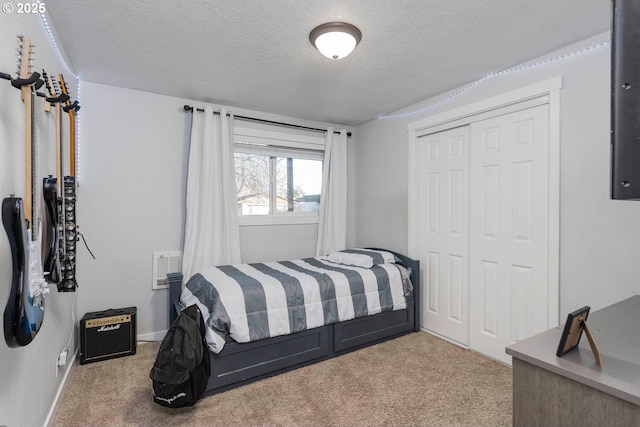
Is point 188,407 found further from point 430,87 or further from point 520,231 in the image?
point 430,87

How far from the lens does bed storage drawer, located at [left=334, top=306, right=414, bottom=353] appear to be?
2840 millimetres

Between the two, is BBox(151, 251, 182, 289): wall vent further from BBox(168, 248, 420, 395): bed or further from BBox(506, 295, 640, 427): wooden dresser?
BBox(506, 295, 640, 427): wooden dresser

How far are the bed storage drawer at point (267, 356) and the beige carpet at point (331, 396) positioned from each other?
0.26 feet

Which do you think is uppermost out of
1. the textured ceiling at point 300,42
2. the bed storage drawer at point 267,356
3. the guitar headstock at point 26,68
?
the textured ceiling at point 300,42

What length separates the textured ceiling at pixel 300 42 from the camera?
186cm

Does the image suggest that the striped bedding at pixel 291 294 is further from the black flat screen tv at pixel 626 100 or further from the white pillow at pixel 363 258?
the black flat screen tv at pixel 626 100

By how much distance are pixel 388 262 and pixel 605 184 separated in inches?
72.5

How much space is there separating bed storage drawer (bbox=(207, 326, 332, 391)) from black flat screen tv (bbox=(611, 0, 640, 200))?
2.26m

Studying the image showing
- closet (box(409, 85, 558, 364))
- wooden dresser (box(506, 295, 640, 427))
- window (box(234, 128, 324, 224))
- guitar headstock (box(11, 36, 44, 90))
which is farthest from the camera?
window (box(234, 128, 324, 224))

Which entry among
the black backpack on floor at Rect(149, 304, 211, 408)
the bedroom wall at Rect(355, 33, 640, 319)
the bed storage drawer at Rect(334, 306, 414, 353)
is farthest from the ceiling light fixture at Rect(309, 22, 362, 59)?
the bed storage drawer at Rect(334, 306, 414, 353)

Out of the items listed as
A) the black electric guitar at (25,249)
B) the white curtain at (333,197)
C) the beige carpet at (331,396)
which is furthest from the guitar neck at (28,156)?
the white curtain at (333,197)

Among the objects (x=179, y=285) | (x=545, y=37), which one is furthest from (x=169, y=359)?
(x=545, y=37)

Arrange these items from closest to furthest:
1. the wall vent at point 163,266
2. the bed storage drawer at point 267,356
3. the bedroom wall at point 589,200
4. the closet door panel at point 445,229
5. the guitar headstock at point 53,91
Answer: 1. the guitar headstock at point 53,91
2. the bedroom wall at point 589,200
3. the bed storage drawer at point 267,356
4. the closet door panel at point 445,229
5. the wall vent at point 163,266

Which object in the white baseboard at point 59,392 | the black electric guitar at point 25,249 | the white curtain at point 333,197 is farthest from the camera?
the white curtain at point 333,197
